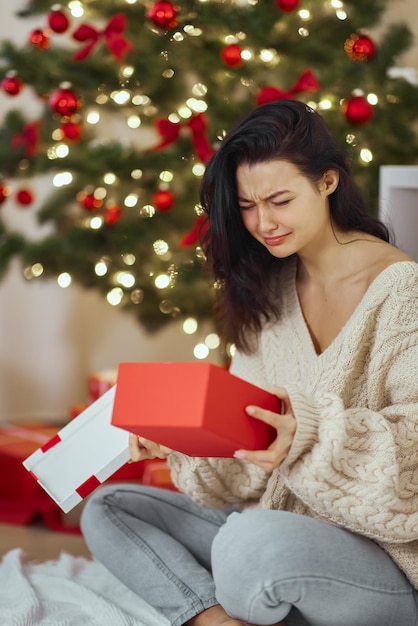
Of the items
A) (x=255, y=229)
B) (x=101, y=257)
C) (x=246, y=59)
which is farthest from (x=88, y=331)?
(x=255, y=229)

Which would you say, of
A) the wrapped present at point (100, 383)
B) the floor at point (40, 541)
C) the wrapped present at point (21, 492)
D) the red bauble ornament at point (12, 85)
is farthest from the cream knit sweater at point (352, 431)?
the red bauble ornament at point (12, 85)

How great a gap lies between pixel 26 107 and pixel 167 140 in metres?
0.59

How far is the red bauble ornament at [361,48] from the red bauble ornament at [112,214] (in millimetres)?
731

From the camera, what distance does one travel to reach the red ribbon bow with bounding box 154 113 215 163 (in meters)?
2.40

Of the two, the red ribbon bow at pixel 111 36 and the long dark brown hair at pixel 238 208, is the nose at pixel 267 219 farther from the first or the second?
the red ribbon bow at pixel 111 36

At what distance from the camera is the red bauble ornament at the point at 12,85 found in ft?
7.91

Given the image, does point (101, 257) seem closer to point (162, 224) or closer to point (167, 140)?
point (162, 224)

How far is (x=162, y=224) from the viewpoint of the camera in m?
2.62

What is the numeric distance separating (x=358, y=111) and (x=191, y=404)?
56.4 inches

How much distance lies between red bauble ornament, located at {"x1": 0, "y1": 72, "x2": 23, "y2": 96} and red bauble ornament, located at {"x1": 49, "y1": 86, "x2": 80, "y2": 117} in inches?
3.7

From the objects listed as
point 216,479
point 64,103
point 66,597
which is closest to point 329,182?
point 216,479

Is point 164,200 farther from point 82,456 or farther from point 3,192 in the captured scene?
point 82,456

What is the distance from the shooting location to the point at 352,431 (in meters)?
1.28

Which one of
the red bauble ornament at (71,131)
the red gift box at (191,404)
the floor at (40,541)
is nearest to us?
the red gift box at (191,404)
